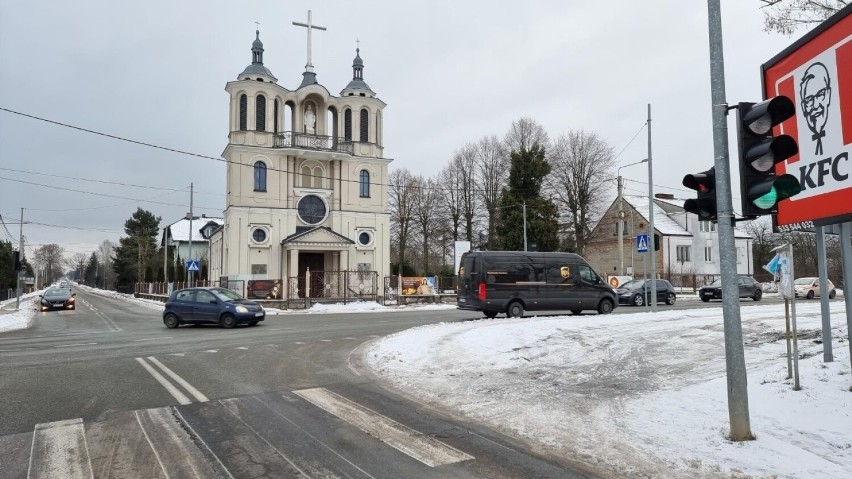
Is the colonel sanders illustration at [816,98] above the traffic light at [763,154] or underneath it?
above

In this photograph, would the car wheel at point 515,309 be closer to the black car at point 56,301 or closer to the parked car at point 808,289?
the parked car at point 808,289

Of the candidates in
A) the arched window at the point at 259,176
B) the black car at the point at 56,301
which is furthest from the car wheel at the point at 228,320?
the arched window at the point at 259,176

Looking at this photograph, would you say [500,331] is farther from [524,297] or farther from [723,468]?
[723,468]

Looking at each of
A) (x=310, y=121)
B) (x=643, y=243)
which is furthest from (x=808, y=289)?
(x=310, y=121)

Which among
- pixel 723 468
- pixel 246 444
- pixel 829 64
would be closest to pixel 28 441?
pixel 246 444

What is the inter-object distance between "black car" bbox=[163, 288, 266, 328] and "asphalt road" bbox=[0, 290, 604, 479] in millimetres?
7742

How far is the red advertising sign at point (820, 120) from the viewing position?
21.4 feet

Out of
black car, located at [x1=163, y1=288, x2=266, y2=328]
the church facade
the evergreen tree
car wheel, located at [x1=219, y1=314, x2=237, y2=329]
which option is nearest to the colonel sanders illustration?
black car, located at [x1=163, y1=288, x2=266, y2=328]

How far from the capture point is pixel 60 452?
5203 mm

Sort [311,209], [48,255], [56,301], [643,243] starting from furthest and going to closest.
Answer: [48,255] < [311,209] < [56,301] < [643,243]

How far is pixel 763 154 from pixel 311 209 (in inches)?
1617

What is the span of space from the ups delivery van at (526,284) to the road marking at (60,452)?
14.0m

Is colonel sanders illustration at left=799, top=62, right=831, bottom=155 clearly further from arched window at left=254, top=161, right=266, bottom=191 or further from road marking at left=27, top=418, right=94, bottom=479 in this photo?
arched window at left=254, top=161, right=266, bottom=191

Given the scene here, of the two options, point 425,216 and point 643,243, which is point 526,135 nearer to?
point 425,216
